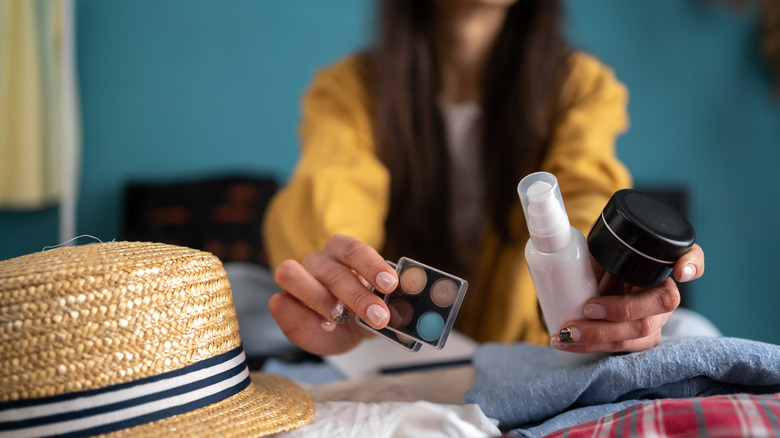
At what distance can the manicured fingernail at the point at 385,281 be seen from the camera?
429mm

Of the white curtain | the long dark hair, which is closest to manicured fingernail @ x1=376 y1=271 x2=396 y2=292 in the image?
the long dark hair

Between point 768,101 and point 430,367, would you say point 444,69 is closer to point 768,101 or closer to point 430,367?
point 430,367

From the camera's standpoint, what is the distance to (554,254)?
0.40m

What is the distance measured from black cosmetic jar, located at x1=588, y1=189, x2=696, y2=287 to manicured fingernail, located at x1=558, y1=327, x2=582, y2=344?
56mm

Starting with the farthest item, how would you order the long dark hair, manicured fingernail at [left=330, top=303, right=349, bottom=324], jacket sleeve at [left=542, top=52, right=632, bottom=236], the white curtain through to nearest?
the white curtain, the long dark hair, jacket sleeve at [left=542, top=52, right=632, bottom=236], manicured fingernail at [left=330, top=303, right=349, bottom=324]

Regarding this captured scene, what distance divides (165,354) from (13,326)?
0.09 m

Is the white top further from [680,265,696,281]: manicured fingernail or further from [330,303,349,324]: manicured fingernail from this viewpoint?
[680,265,696,281]: manicured fingernail

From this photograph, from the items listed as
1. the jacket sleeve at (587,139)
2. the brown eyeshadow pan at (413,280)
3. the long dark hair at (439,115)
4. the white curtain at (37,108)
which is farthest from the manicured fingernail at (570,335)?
the white curtain at (37,108)

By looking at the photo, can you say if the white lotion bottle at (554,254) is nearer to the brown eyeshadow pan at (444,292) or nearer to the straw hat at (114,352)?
the brown eyeshadow pan at (444,292)

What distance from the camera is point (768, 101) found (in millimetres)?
1937

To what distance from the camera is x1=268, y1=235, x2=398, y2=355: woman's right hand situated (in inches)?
17.3

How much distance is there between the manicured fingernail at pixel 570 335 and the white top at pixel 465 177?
0.60 metres

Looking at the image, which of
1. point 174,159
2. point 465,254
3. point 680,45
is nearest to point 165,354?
point 465,254

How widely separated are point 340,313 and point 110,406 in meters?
0.21
